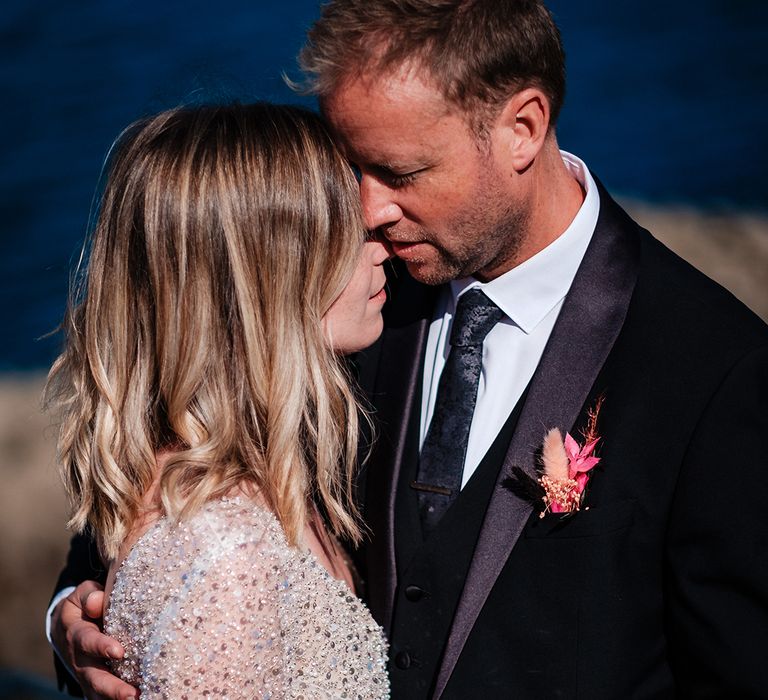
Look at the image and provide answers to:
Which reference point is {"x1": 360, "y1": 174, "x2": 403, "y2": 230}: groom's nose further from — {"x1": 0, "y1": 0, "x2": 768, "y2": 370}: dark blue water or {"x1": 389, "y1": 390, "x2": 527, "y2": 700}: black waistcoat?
{"x1": 0, "y1": 0, "x2": 768, "y2": 370}: dark blue water

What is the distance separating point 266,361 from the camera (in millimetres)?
1948

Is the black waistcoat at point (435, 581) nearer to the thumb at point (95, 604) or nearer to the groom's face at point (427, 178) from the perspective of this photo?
the groom's face at point (427, 178)

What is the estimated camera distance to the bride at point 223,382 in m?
1.82

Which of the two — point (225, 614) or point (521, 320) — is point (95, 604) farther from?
point (521, 320)

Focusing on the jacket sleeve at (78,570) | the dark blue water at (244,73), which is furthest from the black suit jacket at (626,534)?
the dark blue water at (244,73)

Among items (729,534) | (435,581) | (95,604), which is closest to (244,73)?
(95,604)

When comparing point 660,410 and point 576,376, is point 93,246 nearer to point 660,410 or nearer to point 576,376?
point 576,376

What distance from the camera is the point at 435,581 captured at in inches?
80.6

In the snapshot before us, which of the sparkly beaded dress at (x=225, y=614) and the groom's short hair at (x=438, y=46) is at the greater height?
the groom's short hair at (x=438, y=46)

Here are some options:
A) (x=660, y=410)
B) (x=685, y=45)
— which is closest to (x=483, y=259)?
(x=660, y=410)

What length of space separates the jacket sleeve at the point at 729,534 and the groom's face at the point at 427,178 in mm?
574

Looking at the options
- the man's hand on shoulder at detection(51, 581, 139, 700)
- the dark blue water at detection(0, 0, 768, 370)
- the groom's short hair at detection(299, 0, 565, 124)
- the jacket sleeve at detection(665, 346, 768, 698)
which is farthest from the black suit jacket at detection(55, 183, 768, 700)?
the dark blue water at detection(0, 0, 768, 370)

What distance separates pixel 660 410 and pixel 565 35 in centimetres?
492

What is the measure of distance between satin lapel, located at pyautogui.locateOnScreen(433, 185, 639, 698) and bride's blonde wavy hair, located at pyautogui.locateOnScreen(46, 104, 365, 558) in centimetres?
37
